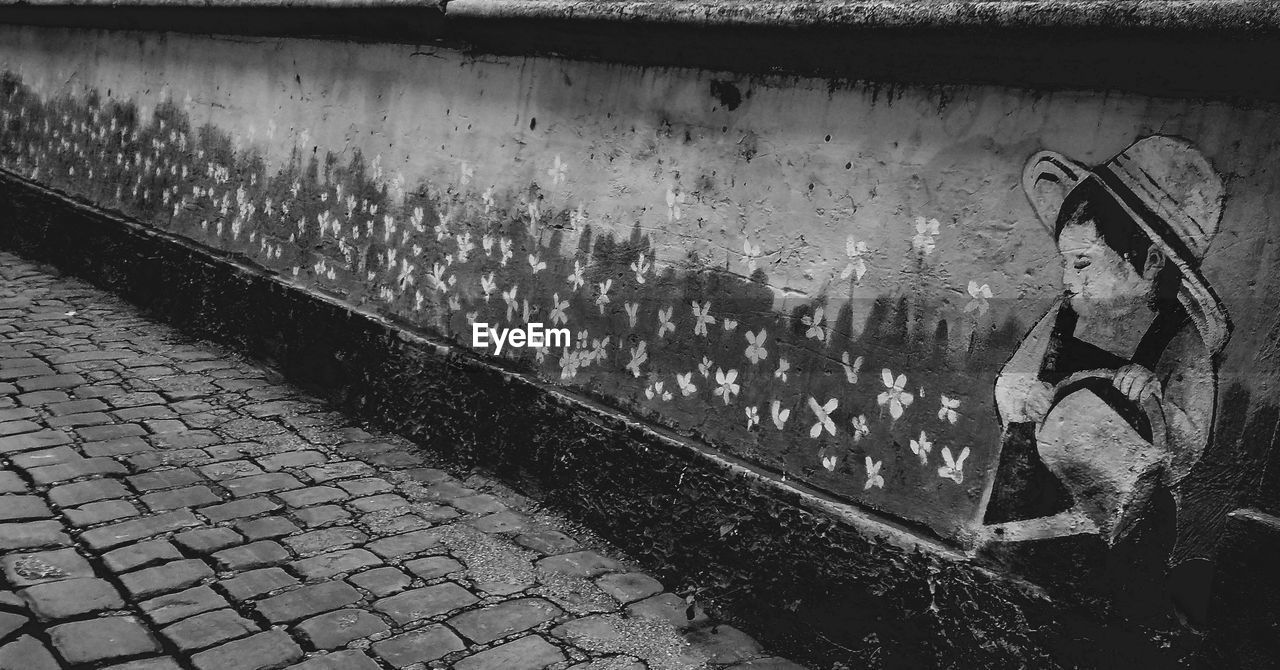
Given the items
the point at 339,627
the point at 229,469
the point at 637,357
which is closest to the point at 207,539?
the point at 229,469

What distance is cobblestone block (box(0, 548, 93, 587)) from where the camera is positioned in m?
3.31

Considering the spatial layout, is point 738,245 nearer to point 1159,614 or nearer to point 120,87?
point 1159,614

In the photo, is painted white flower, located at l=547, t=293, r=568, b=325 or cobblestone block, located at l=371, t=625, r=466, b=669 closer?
cobblestone block, located at l=371, t=625, r=466, b=669

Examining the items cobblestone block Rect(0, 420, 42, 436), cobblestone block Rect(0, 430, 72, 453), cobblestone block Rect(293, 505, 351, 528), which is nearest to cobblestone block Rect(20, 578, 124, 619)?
cobblestone block Rect(293, 505, 351, 528)

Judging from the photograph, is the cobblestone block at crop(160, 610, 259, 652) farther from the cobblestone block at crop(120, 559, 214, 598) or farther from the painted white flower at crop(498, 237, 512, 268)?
the painted white flower at crop(498, 237, 512, 268)

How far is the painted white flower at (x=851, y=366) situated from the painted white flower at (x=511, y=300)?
1812mm

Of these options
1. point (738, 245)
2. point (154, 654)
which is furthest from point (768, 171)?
point (154, 654)

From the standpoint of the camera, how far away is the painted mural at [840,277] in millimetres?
2596

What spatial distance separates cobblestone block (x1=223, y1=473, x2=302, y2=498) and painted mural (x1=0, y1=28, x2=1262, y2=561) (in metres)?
1.06

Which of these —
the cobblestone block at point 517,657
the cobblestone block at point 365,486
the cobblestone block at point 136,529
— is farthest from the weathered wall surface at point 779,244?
the cobblestone block at point 136,529

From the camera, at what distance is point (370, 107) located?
5.30 m

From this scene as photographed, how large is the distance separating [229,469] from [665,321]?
2.31m

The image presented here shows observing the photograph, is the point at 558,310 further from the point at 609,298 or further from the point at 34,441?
the point at 34,441

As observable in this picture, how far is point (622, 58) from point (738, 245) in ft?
3.37
